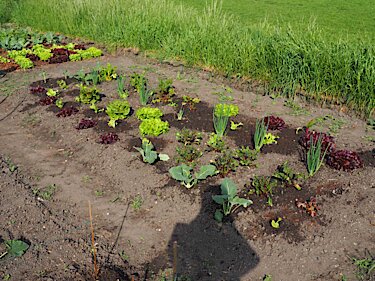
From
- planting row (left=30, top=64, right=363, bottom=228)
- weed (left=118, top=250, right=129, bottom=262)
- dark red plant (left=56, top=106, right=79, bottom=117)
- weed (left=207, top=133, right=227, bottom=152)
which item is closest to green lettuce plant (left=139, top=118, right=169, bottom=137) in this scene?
planting row (left=30, top=64, right=363, bottom=228)

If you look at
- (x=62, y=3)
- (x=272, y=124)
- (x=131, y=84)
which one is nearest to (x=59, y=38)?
(x=62, y=3)

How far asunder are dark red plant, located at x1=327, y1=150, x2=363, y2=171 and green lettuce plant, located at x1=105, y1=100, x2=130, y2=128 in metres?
2.79

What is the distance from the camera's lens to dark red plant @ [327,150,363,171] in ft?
14.7

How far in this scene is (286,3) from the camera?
1341 cm

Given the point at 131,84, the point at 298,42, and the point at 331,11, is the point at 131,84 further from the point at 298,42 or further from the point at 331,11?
the point at 331,11

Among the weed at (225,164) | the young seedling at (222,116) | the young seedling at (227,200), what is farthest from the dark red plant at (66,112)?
the young seedling at (227,200)

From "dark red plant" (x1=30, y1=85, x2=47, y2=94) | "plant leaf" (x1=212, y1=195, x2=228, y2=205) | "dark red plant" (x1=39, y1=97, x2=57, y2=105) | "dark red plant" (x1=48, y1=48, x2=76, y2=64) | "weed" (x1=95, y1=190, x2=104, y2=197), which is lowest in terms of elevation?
"dark red plant" (x1=48, y1=48, x2=76, y2=64)

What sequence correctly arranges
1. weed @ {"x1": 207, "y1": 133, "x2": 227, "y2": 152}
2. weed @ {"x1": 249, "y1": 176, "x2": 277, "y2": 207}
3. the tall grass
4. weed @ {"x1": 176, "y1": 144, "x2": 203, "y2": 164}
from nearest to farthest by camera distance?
weed @ {"x1": 249, "y1": 176, "x2": 277, "y2": 207} → weed @ {"x1": 176, "y1": 144, "x2": 203, "y2": 164} → weed @ {"x1": 207, "y1": 133, "x2": 227, "y2": 152} → the tall grass

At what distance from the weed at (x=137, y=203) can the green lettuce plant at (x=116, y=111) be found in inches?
66.5

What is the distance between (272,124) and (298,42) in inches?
76.5

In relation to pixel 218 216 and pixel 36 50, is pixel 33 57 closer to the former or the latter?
pixel 36 50

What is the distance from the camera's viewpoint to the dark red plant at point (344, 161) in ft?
14.7

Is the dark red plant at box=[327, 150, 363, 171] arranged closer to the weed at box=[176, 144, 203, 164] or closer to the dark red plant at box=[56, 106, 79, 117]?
the weed at box=[176, 144, 203, 164]

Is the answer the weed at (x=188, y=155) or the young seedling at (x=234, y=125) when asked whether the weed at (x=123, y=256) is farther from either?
the young seedling at (x=234, y=125)
